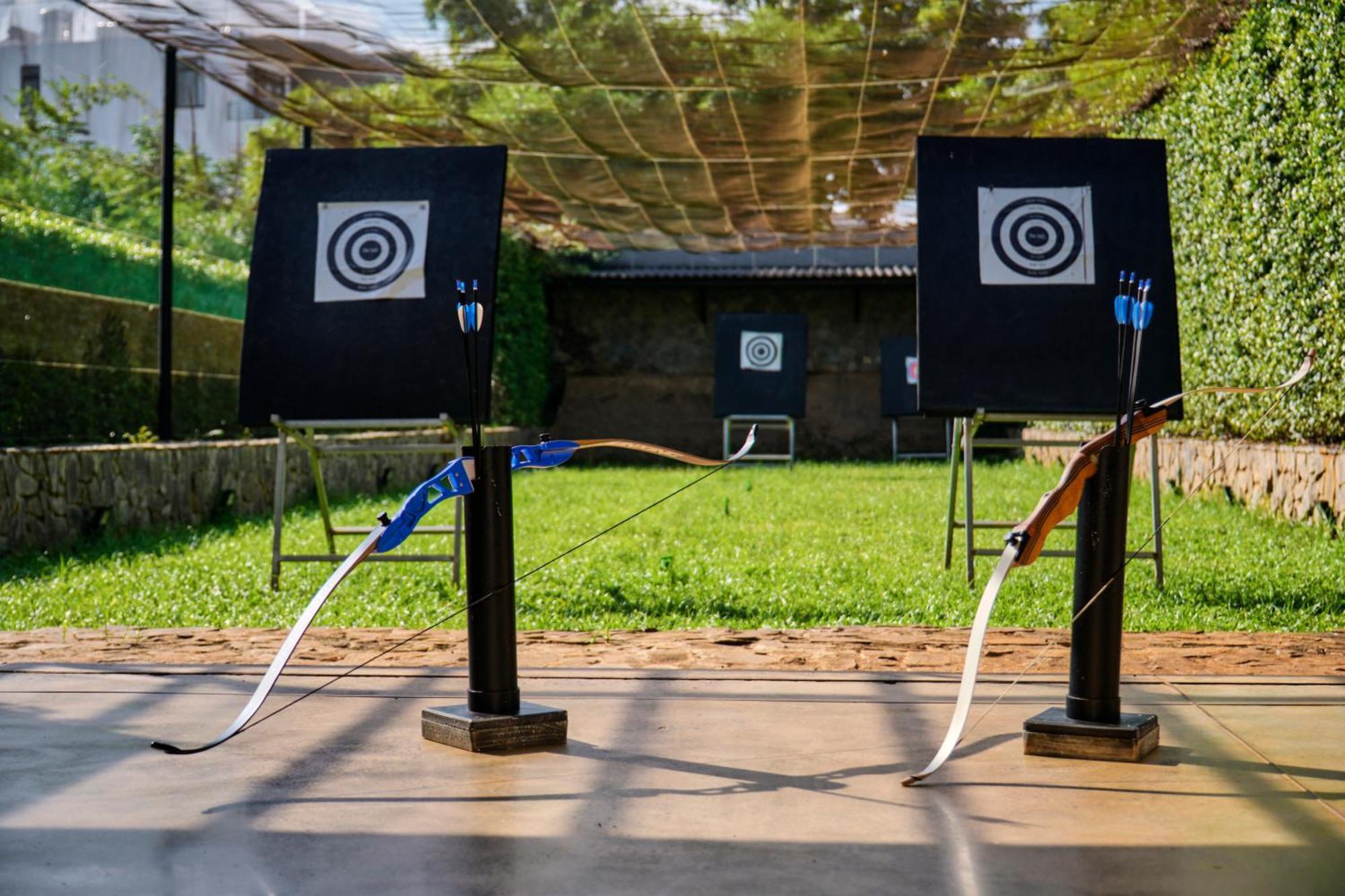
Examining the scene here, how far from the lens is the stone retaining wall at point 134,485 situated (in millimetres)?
6074

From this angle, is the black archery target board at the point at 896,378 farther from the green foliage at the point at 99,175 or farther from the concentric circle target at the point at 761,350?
the green foliage at the point at 99,175

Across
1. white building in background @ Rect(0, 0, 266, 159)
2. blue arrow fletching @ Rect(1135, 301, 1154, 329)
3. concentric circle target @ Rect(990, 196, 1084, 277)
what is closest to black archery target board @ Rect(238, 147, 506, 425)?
concentric circle target @ Rect(990, 196, 1084, 277)

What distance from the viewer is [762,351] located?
638 inches

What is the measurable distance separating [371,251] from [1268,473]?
201 inches

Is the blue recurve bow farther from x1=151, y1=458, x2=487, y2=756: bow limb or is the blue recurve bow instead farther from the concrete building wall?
the concrete building wall

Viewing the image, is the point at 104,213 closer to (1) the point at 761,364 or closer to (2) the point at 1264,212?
(1) the point at 761,364

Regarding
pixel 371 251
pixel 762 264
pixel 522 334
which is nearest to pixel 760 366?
pixel 762 264

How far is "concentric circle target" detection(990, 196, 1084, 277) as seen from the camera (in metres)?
5.16

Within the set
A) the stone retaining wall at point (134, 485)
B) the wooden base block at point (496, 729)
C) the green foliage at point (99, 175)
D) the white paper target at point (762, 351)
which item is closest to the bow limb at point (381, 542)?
the wooden base block at point (496, 729)

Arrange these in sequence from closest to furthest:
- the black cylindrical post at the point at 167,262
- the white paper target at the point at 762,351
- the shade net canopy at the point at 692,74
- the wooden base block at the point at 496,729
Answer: the wooden base block at the point at 496,729 < the shade net canopy at the point at 692,74 < the black cylindrical post at the point at 167,262 < the white paper target at the point at 762,351

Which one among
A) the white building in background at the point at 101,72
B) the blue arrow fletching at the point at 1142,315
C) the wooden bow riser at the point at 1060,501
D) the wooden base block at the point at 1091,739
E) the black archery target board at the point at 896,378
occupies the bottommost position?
the wooden base block at the point at 1091,739

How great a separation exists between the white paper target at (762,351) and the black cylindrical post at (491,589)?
43.9 feet

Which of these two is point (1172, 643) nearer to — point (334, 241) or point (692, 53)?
point (334, 241)

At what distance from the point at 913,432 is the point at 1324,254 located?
35.4 feet
